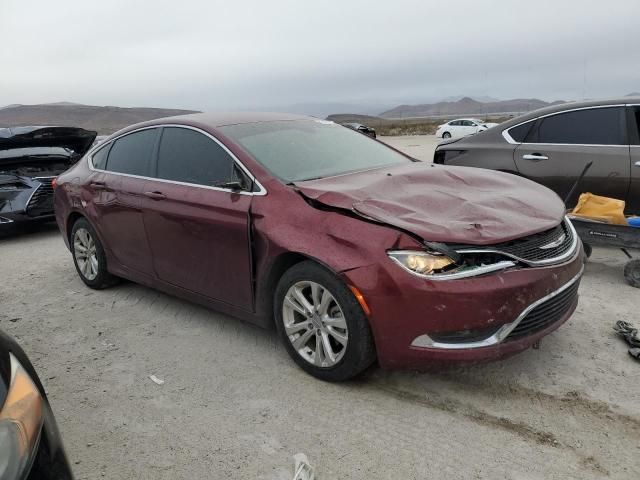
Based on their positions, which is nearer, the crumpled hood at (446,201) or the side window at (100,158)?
the crumpled hood at (446,201)

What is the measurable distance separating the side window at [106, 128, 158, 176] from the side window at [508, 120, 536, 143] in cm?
375

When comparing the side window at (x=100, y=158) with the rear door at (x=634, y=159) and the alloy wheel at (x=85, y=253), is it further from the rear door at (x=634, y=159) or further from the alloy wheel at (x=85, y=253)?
the rear door at (x=634, y=159)

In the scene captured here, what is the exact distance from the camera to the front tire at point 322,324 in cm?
298

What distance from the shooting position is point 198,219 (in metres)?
3.79

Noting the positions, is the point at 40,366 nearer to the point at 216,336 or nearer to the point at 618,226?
the point at 216,336

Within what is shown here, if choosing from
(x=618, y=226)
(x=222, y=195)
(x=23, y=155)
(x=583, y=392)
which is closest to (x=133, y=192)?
(x=222, y=195)

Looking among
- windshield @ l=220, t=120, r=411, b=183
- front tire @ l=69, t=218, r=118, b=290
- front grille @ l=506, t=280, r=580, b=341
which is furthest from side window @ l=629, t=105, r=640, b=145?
front tire @ l=69, t=218, r=118, b=290

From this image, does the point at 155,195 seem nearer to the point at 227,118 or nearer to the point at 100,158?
the point at 227,118

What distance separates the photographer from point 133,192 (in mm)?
4430

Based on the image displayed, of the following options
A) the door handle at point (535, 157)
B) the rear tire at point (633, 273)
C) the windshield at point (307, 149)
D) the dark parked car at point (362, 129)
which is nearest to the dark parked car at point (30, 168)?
the dark parked car at point (362, 129)

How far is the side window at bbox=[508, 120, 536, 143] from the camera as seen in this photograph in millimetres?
5875

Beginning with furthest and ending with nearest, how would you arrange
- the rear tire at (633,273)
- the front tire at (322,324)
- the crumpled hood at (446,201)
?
the rear tire at (633,273)
the front tire at (322,324)
the crumpled hood at (446,201)

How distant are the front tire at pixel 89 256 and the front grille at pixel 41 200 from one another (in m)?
2.82

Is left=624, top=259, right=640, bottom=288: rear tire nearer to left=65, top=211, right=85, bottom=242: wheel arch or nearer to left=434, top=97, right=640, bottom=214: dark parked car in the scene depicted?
left=434, top=97, right=640, bottom=214: dark parked car
